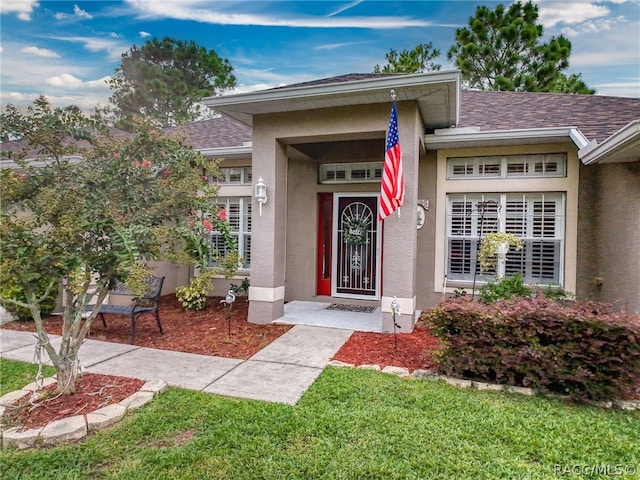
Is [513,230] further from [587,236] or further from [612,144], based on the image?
[612,144]

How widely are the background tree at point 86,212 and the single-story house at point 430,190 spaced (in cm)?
257

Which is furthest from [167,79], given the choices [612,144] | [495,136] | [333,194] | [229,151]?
[612,144]

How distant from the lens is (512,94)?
378 inches

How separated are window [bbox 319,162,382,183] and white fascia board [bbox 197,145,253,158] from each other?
1733 millimetres

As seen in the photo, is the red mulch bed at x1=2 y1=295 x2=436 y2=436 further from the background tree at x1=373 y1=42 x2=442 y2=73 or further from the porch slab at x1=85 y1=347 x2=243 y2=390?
the background tree at x1=373 y1=42 x2=442 y2=73

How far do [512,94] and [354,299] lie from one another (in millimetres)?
6783

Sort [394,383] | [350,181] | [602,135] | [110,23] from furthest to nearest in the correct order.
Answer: [350,181] < [110,23] < [602,135] < [394,383]

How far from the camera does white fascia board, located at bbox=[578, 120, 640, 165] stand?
4376mm

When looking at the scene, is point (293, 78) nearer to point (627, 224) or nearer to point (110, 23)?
point (110, 23)

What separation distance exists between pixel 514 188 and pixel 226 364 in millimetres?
5984

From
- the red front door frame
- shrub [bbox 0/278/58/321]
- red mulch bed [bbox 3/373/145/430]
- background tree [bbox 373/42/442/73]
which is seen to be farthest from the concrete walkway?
background tree [bbox 373/42/442/73]

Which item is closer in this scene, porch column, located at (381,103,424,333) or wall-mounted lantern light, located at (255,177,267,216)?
porch column, located at (381,103,424,333)

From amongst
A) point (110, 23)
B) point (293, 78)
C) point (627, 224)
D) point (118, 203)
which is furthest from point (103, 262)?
point (293, 78)

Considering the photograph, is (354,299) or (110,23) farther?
(354,299)
